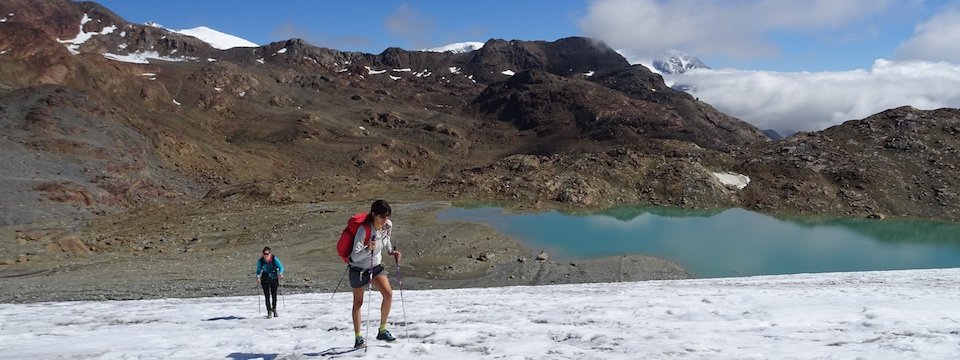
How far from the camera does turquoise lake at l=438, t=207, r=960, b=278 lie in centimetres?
3250

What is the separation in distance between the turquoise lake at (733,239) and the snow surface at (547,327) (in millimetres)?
16333

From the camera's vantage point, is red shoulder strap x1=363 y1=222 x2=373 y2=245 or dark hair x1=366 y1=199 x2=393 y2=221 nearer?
dark hair x1=366 y1=199 x2=393 y2=221

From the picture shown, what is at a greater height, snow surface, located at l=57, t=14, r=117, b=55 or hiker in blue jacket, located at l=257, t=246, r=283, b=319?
snow surface, located at l=57, t=14, r=117, b=55

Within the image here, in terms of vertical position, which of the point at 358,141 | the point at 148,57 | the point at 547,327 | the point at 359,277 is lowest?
the point at 547,327

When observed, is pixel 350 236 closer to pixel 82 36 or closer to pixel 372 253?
pixel 372 253

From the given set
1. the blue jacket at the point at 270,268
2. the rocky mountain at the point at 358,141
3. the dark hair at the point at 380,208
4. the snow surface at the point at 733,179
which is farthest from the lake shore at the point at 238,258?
the snow surface at the point at 733,179

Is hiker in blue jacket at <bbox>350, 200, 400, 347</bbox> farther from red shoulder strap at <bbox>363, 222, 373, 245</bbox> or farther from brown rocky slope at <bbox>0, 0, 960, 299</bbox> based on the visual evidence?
brown rocky slope at <bbox>0, 0, 960, 299</bbox>

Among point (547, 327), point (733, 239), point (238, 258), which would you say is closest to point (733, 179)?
point (733, 239)

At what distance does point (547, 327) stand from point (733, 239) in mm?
32219

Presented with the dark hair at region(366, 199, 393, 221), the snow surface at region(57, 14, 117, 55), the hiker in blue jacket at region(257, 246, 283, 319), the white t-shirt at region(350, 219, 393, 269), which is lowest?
the hiker in blue jacket at region(257, 246, 283, 319)

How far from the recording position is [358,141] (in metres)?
96.4

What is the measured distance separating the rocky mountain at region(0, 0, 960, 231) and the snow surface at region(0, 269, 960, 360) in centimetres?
3094

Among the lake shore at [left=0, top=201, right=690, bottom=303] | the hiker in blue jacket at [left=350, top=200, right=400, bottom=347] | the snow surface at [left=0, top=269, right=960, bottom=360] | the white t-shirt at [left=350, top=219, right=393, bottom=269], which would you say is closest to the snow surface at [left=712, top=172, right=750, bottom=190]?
the lake shore at [left=0, top=201, right=690, bottom=303]

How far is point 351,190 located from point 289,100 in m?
76.6
